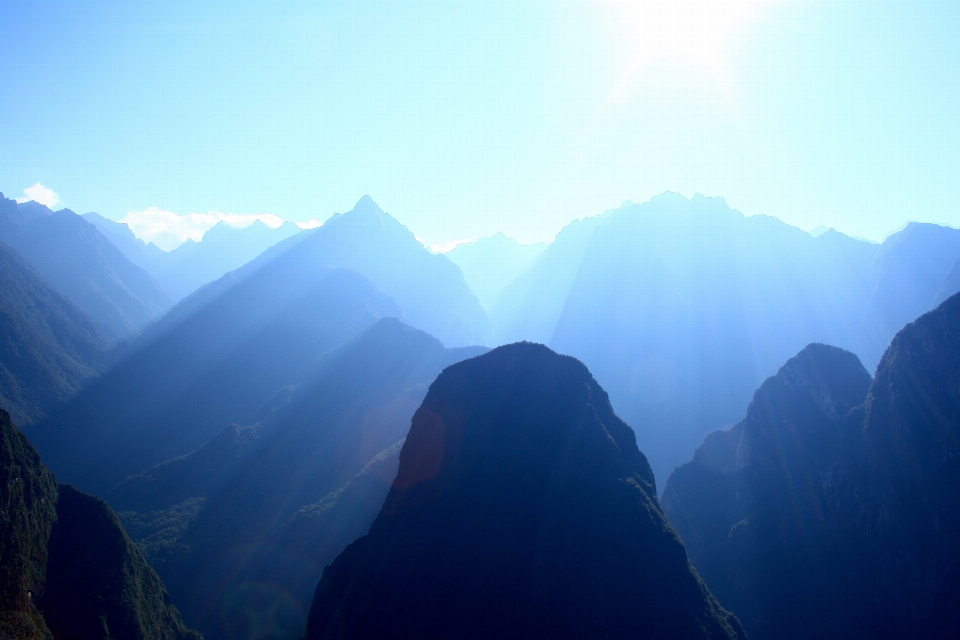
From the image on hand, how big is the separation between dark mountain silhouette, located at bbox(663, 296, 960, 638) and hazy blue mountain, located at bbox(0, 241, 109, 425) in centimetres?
10120

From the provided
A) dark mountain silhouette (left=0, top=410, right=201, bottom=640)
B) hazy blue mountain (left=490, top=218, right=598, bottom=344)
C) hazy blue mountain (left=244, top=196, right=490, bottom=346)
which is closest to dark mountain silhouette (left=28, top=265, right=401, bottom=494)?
hazy blue mountain (left=244, top=196, right=490, bottom=346)

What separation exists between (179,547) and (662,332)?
377 ft

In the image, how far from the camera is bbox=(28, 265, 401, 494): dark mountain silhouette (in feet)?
255

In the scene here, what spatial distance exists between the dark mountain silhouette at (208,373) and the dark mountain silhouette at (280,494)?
10211 millimetres

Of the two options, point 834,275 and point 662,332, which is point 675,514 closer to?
point 662,332

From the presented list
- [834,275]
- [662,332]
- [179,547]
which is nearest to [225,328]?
[179,547]

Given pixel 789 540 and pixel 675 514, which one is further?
pixel 675 514

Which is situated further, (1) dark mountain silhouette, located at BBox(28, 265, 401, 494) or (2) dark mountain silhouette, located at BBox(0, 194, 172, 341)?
(2) dark mountain silhouette, located at BBox(0, 194, 172, 341)

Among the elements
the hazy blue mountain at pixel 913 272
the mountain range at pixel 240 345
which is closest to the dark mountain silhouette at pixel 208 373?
the mountain range at pixel 240 345

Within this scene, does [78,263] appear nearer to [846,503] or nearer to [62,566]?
[62,566]

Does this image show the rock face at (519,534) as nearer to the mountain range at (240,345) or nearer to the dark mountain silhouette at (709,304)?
the mountain range at (240,345)

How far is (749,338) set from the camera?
122 m

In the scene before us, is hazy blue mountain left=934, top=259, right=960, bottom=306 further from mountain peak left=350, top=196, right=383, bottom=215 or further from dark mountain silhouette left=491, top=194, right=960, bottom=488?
mountain peak left=350, top=196, right=383, bottom=215

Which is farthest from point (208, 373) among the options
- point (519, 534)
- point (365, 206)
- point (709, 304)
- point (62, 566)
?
point (709, 304)
